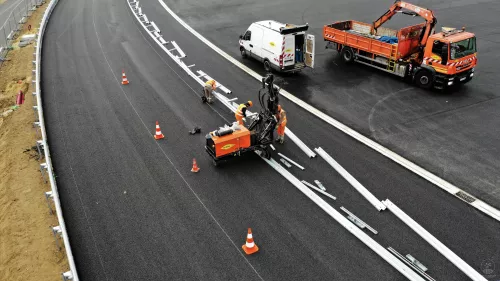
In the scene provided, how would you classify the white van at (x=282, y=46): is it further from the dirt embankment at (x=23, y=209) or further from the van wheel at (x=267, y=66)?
the dirt embankment at (x=23, y=209)

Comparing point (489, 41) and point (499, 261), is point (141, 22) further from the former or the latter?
point (499, 261)

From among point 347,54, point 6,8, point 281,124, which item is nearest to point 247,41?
point 347,54

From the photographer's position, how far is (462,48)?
18391 millimetres

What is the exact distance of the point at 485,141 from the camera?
15.2 m

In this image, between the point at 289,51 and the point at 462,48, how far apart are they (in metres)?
7.47

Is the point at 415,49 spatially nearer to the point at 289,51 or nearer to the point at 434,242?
the point at 289,51

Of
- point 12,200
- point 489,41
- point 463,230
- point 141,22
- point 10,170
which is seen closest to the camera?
point 463,230

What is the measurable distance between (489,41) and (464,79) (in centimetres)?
816

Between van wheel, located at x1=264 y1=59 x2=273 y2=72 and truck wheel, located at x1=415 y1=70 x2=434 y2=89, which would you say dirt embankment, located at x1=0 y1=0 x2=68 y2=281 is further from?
truck wheel, located at x1=415 y1=70 x2=434 y2=89

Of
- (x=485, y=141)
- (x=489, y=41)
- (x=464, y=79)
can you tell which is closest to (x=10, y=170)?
(x=485, y=141)

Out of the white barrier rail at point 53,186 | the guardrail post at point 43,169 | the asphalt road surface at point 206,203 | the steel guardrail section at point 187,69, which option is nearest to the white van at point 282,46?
the asphalt road surface at point 206,203

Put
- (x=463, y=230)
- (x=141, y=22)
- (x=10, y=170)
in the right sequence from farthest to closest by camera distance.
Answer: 1. (x=141, y=22)
2. (x=10, y=170)
3. (x=463, y=230)

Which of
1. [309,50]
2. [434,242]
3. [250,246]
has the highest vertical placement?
[309,50]

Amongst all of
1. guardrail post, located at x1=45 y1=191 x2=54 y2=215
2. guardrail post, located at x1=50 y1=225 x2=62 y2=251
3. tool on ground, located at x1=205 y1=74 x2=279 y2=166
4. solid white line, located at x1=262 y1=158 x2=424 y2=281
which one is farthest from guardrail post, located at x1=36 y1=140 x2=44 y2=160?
solid white line, located at x1=262 y1=158 x2=424 y2=281
